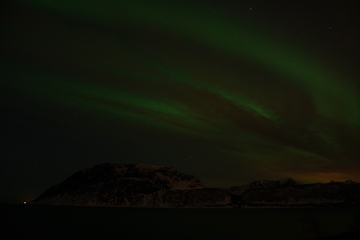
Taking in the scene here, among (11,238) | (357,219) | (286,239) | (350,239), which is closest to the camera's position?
(350,239)

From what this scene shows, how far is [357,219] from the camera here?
7406cm

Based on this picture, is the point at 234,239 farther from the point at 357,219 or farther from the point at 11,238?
the point at 11,238

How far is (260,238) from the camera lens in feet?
310

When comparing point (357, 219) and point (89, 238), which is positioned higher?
point (357, 219)

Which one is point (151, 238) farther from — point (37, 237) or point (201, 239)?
point (37, 237)

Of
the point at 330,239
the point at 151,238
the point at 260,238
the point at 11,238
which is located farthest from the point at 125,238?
the point at 330,239

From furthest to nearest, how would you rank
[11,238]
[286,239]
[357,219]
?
[11,238]
[286,239]
[357,219]

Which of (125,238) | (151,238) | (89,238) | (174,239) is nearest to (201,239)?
(174,239)

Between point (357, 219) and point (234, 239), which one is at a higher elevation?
point (357, 219)

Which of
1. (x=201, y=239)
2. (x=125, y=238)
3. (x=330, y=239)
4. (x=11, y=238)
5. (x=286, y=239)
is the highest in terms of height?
(x=330, y=239)

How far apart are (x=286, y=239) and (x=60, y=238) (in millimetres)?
71898

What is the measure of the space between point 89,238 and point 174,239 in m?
28.4

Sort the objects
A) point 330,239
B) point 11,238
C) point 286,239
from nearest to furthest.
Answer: point 330,239
point 286,239
point 11,238

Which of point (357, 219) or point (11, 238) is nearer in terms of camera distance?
point (357, 219)
